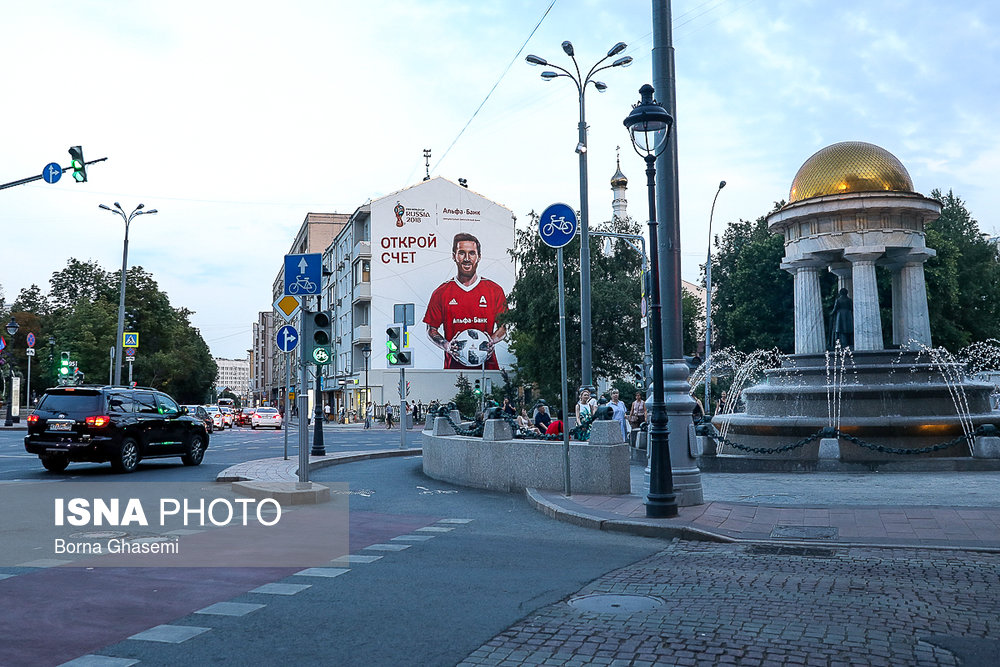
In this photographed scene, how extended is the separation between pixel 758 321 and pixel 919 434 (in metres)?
36.0

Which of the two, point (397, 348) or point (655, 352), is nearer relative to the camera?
point (655, 352)

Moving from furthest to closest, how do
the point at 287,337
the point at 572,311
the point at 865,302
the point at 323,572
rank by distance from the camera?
the point at 572,311 → the point at 865,302 → the point at 287,337 → the point at 323,572

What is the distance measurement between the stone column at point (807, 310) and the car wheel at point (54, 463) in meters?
17.7

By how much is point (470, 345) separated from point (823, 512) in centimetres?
5835

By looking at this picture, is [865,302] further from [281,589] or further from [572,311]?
[572,311]

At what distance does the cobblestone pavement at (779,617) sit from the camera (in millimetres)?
5031

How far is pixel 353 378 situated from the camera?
74.6 m

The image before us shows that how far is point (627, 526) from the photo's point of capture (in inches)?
400

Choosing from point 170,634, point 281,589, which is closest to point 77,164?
point 281,589

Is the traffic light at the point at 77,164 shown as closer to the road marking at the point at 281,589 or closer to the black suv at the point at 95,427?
the black suv at the point at 95,427

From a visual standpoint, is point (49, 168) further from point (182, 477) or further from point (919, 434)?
point (919, 434)

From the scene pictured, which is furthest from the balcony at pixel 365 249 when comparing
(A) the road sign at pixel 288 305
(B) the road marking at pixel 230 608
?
(B) the road marking at pixel 230 608

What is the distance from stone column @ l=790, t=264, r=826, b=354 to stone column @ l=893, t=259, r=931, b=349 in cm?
205

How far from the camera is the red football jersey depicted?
68.4 metres
